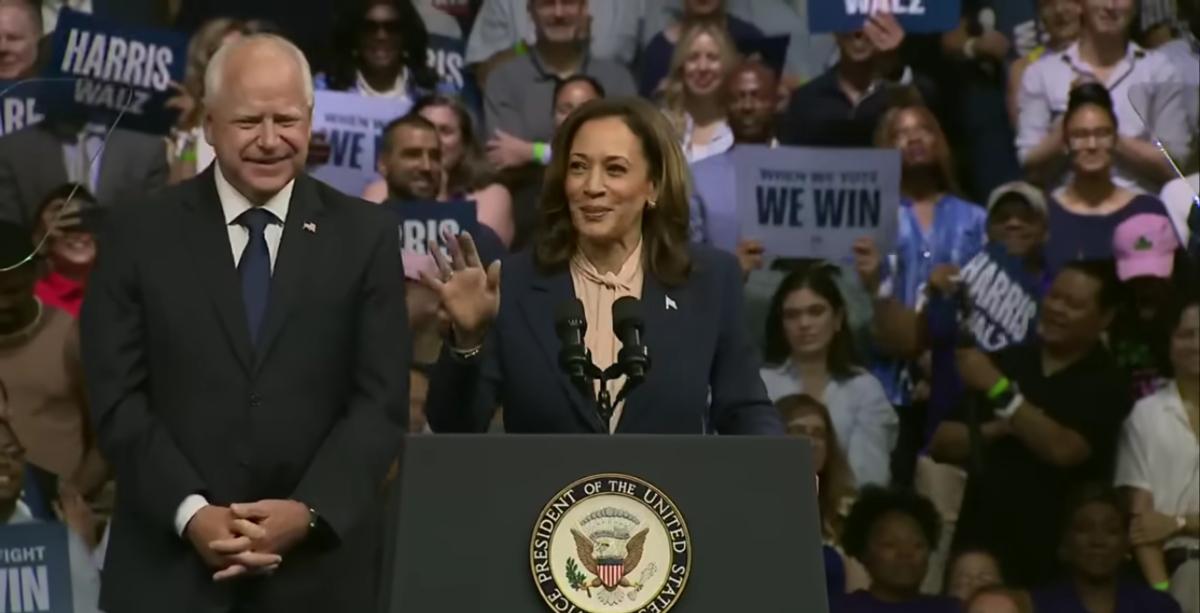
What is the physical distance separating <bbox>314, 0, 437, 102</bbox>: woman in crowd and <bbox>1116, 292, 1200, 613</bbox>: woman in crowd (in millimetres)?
2174

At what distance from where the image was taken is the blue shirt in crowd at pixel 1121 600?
18.8 feet

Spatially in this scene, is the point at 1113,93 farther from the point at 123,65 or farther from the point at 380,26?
the point at 123,65

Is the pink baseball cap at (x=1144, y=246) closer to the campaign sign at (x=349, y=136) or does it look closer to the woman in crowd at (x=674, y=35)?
the woman in crowd at (x=674, y=35)

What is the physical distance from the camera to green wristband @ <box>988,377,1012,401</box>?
5.75 m

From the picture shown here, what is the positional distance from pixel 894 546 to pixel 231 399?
9.66 ft

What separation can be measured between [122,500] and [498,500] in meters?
0.77

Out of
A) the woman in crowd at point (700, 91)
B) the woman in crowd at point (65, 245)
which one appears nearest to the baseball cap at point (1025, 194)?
the woman in crowd at point (700, 91)

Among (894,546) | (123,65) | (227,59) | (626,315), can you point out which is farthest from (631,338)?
(894,546)

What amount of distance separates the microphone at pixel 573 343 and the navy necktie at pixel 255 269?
524 mm

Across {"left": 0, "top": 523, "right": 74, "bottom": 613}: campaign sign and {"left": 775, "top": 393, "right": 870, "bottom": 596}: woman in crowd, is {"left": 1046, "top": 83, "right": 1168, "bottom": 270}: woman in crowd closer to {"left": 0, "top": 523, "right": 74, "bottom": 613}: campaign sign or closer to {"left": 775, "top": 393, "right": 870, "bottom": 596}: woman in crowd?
{"left": 775, "top": 393, "right": 870, "bottom": 596}: woman in crowd

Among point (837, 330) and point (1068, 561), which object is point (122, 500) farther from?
point (1068, 561)

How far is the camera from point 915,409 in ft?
18.7

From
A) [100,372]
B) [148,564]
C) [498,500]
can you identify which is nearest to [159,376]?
[100,372]

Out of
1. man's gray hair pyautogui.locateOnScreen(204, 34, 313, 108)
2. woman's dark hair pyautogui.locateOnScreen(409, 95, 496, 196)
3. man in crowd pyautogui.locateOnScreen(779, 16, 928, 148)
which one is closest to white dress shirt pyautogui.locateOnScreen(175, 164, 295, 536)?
man's gray hair pyautogui.locateOnScreen(204, 34, 313, 108)
